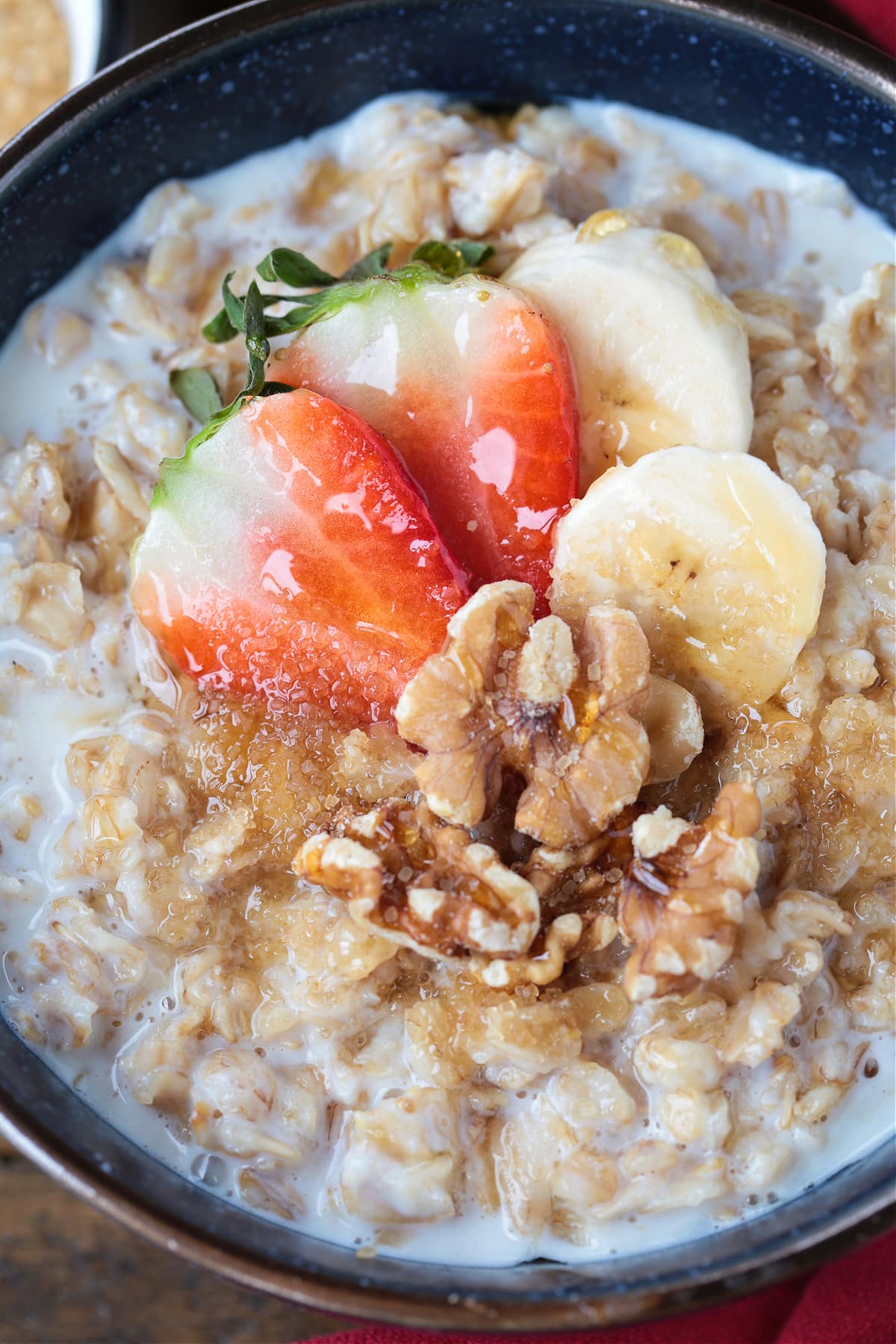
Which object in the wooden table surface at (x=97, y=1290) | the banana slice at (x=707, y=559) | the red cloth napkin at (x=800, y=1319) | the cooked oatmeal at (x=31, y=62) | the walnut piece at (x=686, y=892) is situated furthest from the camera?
the cooked oatmeal at (x=31, y=62)

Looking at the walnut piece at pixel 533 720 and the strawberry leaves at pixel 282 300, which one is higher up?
the strawberry leaves at pixel 282 300

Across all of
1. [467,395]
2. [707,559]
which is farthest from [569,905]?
[467,395]

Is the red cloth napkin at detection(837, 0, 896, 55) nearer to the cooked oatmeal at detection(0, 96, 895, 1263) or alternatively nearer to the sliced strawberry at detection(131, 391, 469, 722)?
the cooked oatmeal at detection(0, 96, 895, 1263)

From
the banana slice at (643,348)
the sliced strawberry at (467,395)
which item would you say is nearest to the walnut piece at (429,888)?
the sliced strawberry at (467,395)

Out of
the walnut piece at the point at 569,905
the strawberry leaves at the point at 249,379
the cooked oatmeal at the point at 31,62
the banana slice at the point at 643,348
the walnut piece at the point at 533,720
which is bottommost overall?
the walnut piece at the point at 569,905

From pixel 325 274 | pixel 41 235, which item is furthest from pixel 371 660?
pixel 41 235

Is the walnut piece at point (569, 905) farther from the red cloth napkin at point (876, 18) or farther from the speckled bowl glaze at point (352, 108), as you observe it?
the red cloth napkin at point (876, 18)

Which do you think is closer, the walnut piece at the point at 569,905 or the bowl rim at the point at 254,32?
the walnut piece at the point at 569,905

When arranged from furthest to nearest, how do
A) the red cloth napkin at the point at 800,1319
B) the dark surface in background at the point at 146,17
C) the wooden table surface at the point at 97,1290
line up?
the dark surface in background at the point at 146,17
the wooden table surface at the point at 97,1290
the red cloth napkin at the point at 800,1319
